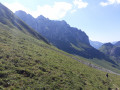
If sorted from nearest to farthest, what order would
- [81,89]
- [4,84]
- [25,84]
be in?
1. [4,84]
2. [25,84]
3. [81,89]

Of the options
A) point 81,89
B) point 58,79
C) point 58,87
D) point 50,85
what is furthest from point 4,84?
point 81,89

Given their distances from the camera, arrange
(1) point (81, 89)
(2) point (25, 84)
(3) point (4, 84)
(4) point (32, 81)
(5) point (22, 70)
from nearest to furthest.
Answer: (3) point (4, 84)
(2) point (25, 84)
(4) point (32, 81)
(5) point (22, 70)
(1) point (81, 89)

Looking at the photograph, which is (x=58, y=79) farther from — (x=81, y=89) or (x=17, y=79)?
(x=17, y=79)

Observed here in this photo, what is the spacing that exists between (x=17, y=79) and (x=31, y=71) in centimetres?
425

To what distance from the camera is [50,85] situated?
65.1 feet

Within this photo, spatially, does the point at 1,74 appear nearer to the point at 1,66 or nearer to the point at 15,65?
the point at 1,66

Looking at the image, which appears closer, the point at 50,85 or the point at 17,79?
the point at 17,79

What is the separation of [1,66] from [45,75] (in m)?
9.23

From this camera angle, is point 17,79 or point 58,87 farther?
point 58,87

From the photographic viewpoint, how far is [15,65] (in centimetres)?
2256

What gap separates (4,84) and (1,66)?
5479 millimetres

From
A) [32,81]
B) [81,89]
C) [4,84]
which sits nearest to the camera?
[4,84]

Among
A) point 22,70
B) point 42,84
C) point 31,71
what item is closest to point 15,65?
point 22,70

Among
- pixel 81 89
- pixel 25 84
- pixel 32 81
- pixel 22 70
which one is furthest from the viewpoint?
pixel 81 89
